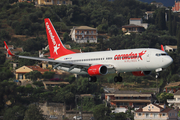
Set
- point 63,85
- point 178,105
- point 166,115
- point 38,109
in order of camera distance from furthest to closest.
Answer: point 63,85 → point 178,105 → point 38,109 → point 166,115

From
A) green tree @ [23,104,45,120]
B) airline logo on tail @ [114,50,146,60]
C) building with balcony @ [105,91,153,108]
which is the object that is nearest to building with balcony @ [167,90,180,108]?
building with balcony @ [105,91,153,108]

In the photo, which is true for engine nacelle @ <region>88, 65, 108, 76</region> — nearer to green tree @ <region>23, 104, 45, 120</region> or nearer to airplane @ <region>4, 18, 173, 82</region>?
airplane @ <region>4, 18, 173, 82</region>

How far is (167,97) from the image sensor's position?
179 m

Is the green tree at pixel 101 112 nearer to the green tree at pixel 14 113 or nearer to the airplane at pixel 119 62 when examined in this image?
the green tree at pixel 14 113

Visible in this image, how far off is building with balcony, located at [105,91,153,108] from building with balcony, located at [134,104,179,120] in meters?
13.2

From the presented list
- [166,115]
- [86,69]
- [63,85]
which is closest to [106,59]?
[86,69]

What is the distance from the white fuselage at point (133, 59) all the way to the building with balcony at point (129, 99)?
109908 millimetres

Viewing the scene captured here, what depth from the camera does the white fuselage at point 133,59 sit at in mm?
59500

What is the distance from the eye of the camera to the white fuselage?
59.5 metres

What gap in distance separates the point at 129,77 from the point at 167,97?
25.1 m

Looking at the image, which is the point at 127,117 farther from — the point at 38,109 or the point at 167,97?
the point at 38,109

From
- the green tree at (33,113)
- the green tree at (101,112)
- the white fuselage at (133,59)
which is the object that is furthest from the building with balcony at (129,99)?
the white fuselage at (133,59)

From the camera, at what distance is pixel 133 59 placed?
202 ft

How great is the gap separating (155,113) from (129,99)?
17.8 meters
